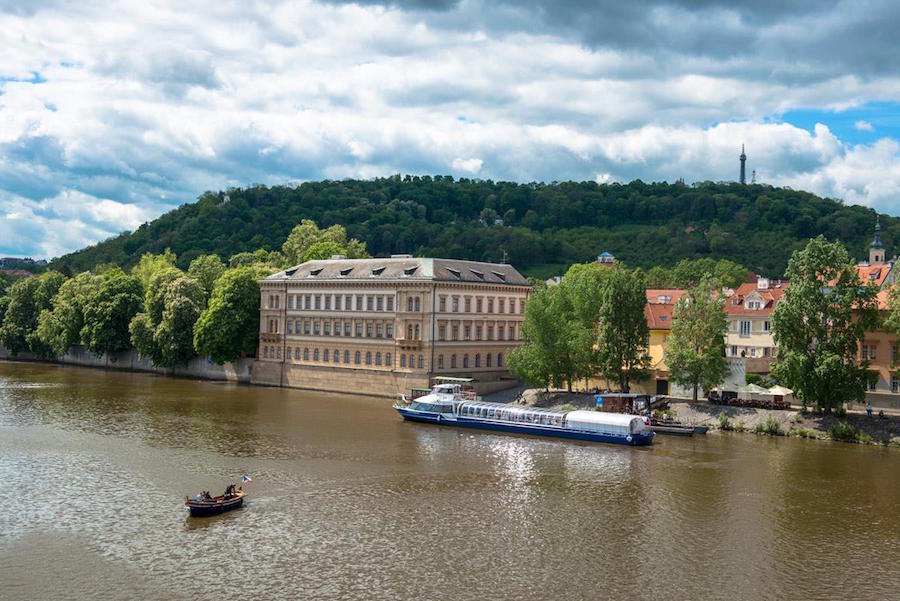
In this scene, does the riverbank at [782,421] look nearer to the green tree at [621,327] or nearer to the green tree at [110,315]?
the green tree at [621,327]

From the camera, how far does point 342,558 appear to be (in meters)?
38.0

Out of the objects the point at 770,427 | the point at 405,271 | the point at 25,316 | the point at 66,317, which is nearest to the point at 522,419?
the point at 770,427

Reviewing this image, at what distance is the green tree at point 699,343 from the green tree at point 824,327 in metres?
6.07

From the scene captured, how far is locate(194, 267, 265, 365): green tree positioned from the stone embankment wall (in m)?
2.01

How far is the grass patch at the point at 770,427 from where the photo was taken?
71.6 m

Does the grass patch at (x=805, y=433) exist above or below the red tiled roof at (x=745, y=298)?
below

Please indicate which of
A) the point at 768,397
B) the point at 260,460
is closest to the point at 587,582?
the point at 260,460

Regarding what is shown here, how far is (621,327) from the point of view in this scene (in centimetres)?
8056

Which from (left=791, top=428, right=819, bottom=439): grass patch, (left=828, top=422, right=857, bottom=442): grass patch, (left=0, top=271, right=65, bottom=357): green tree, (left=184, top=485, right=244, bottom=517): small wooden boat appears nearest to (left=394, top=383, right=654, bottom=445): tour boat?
(left=791, top=428, right=819, bottom=439): grass patch

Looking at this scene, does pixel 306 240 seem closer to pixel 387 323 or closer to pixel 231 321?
pixel 231 321

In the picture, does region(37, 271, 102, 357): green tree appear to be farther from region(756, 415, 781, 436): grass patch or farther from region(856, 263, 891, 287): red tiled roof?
region(856, 263, 891, 287): red tiled roof

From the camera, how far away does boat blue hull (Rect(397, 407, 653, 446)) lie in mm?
66938

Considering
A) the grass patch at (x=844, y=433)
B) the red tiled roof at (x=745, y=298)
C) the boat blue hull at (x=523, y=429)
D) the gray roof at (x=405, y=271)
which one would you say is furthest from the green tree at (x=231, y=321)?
the grass patch at (x=844, y=433)

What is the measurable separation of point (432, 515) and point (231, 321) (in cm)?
7141
